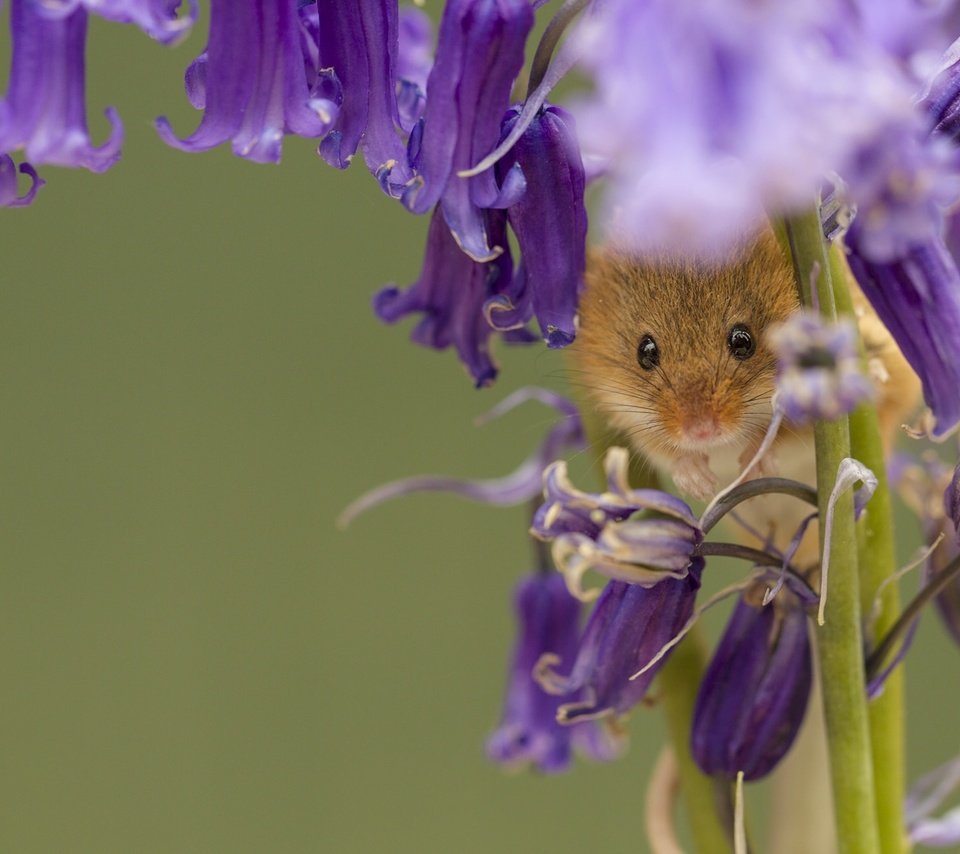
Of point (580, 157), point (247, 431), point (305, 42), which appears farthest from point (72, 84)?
point (247, 431)

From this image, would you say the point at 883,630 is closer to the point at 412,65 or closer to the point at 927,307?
the point at 927,307

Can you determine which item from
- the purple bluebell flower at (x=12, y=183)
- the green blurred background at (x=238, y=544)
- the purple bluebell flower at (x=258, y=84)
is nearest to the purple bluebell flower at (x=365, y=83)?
the purple bluebell flower at (x=258, y=84)

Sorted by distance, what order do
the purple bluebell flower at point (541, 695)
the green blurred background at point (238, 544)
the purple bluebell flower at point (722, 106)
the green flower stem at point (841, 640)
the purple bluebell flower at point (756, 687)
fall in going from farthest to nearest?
the green blurred background at point (238, 544), the purple bluebell flower at point (541, 695), the purple bluebell flower at point (756, 687), the green flower stem at point (841, 640), the purple bluebell flower at point (722, 106)

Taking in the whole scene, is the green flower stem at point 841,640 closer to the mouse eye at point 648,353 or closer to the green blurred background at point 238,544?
the mouse eye at point 648,353

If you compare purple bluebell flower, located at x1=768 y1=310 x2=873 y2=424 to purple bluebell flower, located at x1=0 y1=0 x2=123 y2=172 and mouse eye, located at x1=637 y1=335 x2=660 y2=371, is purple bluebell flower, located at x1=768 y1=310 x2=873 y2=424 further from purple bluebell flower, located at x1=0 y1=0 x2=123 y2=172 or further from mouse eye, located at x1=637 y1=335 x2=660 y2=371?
purple bluebell flower, located at x1=0 y1=0 x2=123 y2=172

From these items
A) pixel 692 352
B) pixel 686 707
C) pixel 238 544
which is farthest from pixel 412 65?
pixel 238 544

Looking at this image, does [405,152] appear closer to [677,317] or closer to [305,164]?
[677,317]

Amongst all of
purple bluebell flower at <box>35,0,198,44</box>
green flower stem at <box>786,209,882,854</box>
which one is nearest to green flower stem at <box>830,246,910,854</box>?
green flower stem at <box>786,209,882,854</box>
